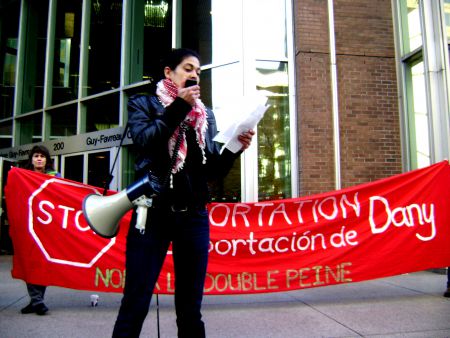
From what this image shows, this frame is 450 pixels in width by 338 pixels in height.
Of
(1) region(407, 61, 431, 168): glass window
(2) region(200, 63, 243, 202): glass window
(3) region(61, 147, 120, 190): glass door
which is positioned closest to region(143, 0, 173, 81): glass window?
(2) region(200, 63, 243, 202): glass window

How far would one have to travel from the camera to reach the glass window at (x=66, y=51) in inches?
422

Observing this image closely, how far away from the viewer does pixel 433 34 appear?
6.36 m

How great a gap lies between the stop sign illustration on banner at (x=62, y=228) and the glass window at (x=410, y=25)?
19.1 feet

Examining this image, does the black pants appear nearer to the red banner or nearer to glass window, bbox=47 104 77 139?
the red banner

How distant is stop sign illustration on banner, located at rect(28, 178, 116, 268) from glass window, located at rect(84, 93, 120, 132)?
5090 millimetres

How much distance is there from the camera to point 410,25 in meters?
6.96

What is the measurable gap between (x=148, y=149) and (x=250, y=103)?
22.6 inches

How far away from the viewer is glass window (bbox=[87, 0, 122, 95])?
9.55 metres

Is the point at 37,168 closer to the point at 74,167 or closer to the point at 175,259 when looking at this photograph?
the point at 175,259

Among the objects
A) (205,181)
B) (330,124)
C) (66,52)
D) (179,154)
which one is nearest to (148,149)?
Answer: (179,154)

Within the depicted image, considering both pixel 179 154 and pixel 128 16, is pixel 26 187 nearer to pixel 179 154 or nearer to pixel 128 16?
pixel 179 154

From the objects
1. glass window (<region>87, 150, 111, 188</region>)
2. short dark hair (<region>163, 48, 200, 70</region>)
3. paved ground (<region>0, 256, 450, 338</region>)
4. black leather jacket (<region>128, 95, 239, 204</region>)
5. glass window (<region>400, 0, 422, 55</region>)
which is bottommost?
paved ground (<region>0, 256, 450, 338</region>)

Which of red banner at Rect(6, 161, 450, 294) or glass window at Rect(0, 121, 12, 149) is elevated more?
glass window at Rect(0, 121, 12, 149)

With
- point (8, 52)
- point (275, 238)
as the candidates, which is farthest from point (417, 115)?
point (8, 52)
